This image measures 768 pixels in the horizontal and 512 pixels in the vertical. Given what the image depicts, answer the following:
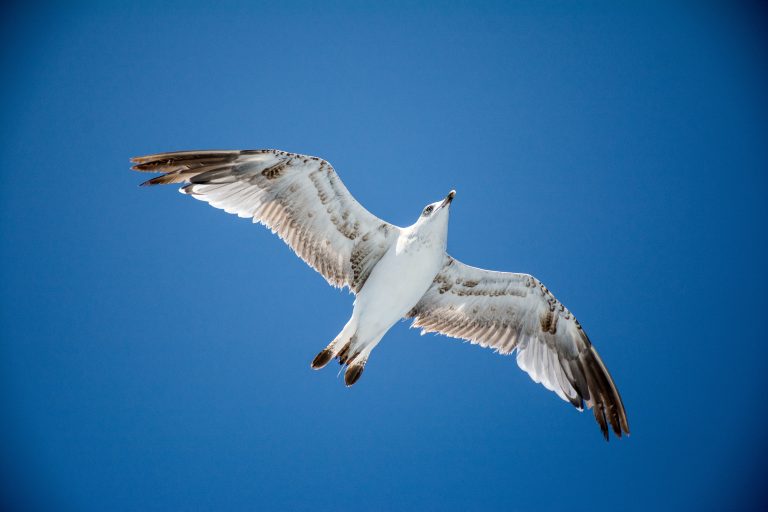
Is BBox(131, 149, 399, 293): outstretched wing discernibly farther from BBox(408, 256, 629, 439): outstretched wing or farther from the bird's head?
BBox(408, 256, 629, 439): outstretched wing

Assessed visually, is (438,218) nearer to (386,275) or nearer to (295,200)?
(386,275)

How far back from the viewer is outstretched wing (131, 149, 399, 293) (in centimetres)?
649

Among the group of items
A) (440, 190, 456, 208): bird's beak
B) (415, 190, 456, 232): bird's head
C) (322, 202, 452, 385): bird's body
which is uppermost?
(440, 190, 456, 208): bird's beak

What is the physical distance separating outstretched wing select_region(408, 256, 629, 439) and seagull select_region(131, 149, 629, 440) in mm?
13

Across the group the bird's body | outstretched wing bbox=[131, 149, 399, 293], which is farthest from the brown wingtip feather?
outstretched wing bbox=[131, 149, 399, 293]

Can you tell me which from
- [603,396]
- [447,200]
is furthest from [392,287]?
[603,396]

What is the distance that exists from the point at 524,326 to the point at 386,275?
220cm

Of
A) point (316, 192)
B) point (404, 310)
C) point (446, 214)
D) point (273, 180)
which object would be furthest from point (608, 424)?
point (273, 180)

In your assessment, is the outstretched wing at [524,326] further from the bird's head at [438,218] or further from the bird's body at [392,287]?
the bird's head at [438,218]

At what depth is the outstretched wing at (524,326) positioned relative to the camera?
7.16m

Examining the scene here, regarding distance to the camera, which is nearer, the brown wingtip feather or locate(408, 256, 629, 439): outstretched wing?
the brown wingtip feather

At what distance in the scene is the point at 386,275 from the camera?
660 cm

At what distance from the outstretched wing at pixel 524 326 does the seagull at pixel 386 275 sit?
0.04ft

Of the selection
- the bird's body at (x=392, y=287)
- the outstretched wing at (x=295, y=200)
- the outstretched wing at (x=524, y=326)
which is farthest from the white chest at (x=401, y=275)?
the outstretched wing at (x=524, y=326)
